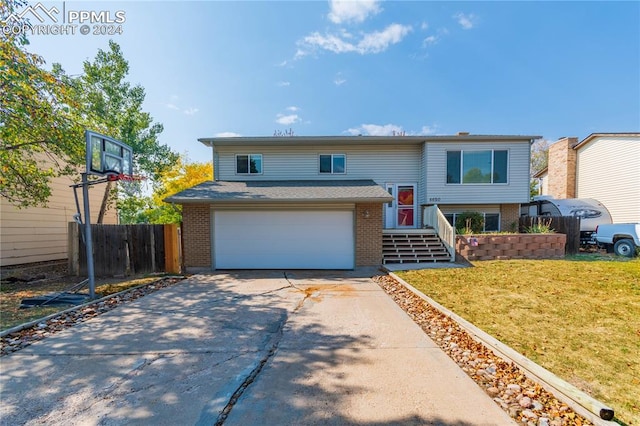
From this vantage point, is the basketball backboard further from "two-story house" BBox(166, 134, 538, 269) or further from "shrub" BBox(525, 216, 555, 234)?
"shrub" BBox(525, 216, 555, 234)

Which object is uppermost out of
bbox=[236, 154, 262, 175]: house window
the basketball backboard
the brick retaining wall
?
bbox=[236, 154, 262, 175]: house window

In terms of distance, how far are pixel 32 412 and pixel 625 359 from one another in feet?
20.6

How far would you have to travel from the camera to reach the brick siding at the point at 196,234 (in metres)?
9.02

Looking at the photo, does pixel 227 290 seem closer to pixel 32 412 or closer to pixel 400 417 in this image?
pixel 32 412

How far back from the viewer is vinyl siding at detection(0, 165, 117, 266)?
9531mm

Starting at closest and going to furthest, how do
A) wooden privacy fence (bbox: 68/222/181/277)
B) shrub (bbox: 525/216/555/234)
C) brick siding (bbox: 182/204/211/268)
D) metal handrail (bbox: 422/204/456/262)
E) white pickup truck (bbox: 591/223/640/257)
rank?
1. wooden privacy fence (bbox: 68/222/181/277)
2. brick siding (bbox: 182/204/211/268)
3. metal handrail (bbox: 422/204/456/262)
4. white pickup truck (bbox: 591/223/640/257)
5. shrub (bbox: 525/216/555/234)

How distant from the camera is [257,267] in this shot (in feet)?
30.1

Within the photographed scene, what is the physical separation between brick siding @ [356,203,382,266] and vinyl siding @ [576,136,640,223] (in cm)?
1392

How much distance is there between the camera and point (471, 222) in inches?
440

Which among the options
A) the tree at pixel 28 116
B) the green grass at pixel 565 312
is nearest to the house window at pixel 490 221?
the green grass at pixel 565 312

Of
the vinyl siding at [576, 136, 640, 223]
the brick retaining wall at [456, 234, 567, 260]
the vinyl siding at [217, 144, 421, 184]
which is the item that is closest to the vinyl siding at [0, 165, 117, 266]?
the vinyl siding at [217, 144, 421, 184]

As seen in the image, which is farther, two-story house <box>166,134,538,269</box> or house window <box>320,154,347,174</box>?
house window <box>320,154,347,174</box>

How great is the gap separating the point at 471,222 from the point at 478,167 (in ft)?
8.11

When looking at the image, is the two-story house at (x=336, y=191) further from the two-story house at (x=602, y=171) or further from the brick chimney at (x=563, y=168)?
the brick chimney at (x=563, y=168)
